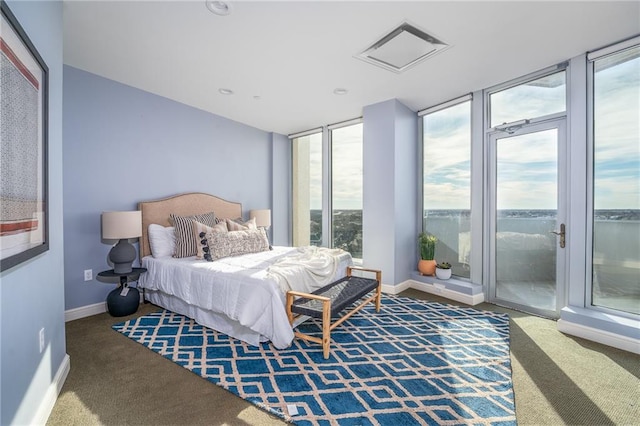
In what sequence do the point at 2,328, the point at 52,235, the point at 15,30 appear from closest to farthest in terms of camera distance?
the point at 2,328 < the point at 15,30 < the point at 52,235

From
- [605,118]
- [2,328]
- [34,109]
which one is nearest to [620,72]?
[605,118]

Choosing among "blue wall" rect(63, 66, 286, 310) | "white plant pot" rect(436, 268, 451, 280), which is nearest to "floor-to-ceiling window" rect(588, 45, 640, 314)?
"white plant pot" rect(436, 268, 451, 280)

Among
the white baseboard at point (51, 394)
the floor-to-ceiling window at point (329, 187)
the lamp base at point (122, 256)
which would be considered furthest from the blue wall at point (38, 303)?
the floor-to-ceiling window at point (329, 187)

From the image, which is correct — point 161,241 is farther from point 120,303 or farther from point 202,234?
point 120,303

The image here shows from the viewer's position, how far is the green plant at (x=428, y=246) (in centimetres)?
410

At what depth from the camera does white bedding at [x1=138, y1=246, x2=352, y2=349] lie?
7.55 ft

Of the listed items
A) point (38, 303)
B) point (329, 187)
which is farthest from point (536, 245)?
point (38, 303)

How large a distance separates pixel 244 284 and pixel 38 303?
1.25 metres

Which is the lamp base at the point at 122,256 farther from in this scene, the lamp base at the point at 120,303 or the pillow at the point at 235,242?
the pillow at the point at 235,242

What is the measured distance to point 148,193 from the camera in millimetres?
3652

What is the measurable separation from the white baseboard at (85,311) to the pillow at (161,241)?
0.75 m

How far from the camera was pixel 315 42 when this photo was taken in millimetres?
2537

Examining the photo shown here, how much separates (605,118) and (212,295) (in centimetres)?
408

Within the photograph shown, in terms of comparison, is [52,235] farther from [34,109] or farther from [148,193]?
[148,193]
